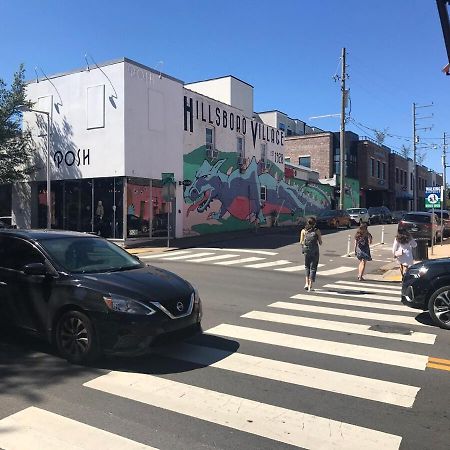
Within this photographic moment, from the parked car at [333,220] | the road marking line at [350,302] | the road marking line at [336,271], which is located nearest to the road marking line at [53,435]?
the road marking line at [350,302]

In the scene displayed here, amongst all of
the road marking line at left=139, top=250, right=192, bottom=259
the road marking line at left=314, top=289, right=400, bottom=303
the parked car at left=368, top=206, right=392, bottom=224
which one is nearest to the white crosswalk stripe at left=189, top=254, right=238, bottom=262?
the road marking line at left=139, top=250, right=192, bottom=259

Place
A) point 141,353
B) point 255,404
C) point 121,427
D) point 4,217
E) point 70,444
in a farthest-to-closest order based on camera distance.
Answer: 1. point 4,217
2. point 141,353
3. point 255,404
4. point 121,427
5. point 70,444

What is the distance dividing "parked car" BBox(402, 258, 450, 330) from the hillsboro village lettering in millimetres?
19455

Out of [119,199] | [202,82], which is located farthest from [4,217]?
[202,82]

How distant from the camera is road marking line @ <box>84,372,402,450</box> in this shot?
391cm

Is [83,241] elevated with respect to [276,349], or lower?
elevated

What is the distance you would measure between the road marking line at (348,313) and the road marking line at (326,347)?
75.7 inches

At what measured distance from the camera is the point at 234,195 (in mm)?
32938

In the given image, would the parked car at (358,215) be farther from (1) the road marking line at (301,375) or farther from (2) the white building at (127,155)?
(1) the road marking line at (301,375)

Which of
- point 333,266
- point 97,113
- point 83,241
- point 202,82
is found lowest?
point 333,266

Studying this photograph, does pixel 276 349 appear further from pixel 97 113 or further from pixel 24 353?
pixel 97 113

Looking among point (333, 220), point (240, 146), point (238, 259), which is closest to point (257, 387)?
point (238, 259)

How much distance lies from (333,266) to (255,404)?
45.1 feet

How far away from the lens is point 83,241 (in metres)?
6.74
